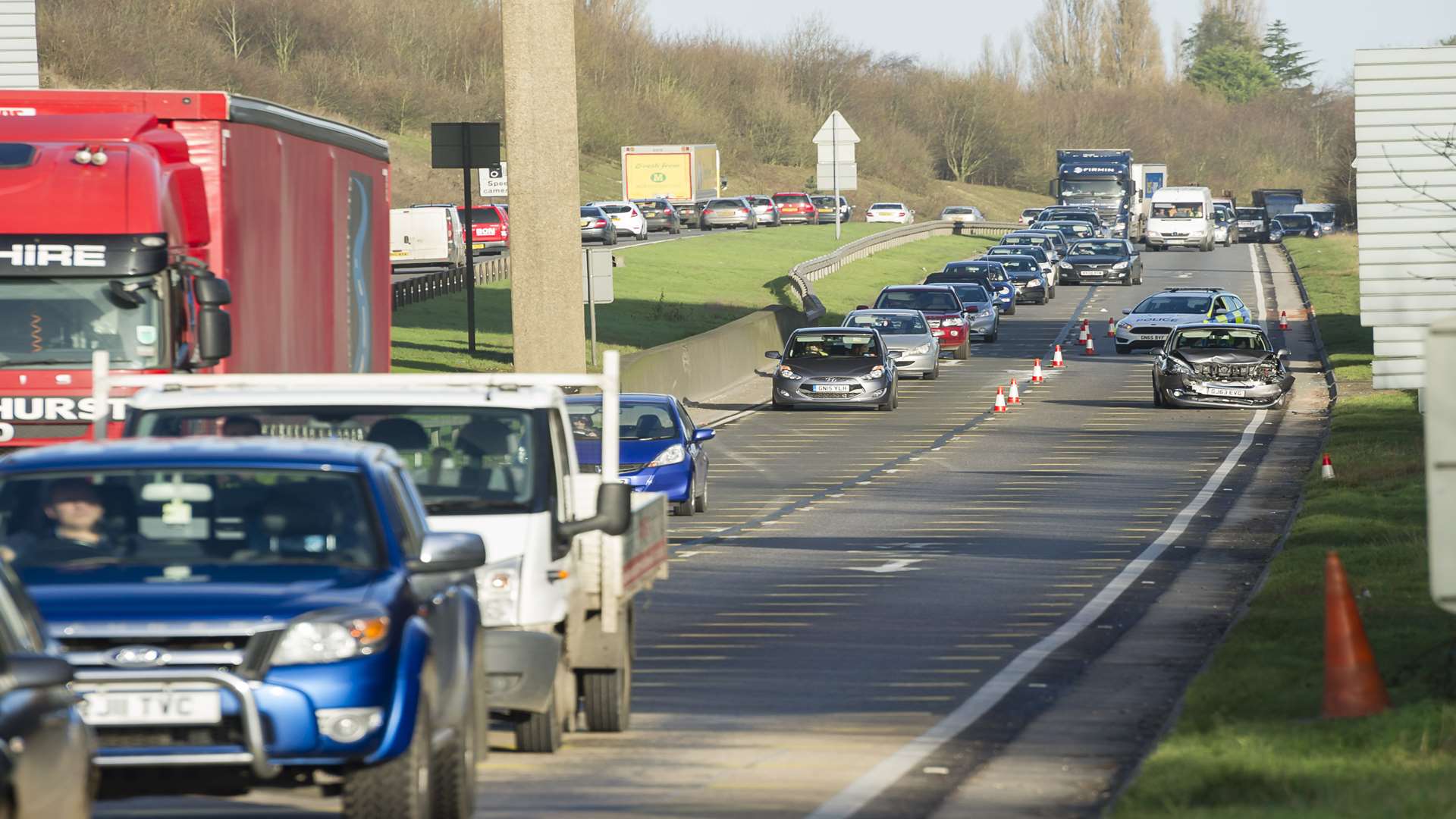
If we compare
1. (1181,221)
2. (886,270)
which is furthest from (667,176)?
(886,270)

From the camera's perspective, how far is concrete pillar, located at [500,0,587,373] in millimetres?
32594

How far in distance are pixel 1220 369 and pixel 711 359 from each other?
32.1 ft

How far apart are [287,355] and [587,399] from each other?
8.11 meters

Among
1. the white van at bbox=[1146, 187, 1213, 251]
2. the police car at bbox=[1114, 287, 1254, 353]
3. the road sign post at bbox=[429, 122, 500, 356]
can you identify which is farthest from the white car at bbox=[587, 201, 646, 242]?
the road sign post at bbox=[429, 122, 500, 356]

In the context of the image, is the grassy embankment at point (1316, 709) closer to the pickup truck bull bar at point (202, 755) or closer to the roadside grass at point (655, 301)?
the pickup truck bull bar at point (202, 755)

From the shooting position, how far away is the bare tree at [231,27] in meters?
116

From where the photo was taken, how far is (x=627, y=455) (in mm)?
26281

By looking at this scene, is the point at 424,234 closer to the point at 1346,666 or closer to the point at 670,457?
the point at 670,457

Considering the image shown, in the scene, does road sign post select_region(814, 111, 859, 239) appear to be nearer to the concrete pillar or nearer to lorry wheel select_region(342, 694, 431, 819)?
the concrete pillar

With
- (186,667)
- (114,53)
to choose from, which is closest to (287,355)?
(186,667)

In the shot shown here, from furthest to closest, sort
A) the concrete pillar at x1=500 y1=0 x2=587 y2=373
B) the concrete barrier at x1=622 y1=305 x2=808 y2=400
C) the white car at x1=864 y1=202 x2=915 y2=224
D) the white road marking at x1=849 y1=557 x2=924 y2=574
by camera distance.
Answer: the white car at x1=864 y1=202 x2=915 y2=224, the concrete barrier at x1=622 y1=305 x2=808 y2=400, the concrete pillar at x1=500 y1=0 x2=587 y2=373, the white road marking at x1=849 y1=557 x2=924 y2=574

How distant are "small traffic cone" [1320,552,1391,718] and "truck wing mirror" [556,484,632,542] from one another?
3427 millimetres

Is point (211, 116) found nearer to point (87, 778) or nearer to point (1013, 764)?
point (1013, 764)

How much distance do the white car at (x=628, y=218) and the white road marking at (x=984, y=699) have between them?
2548 inches
